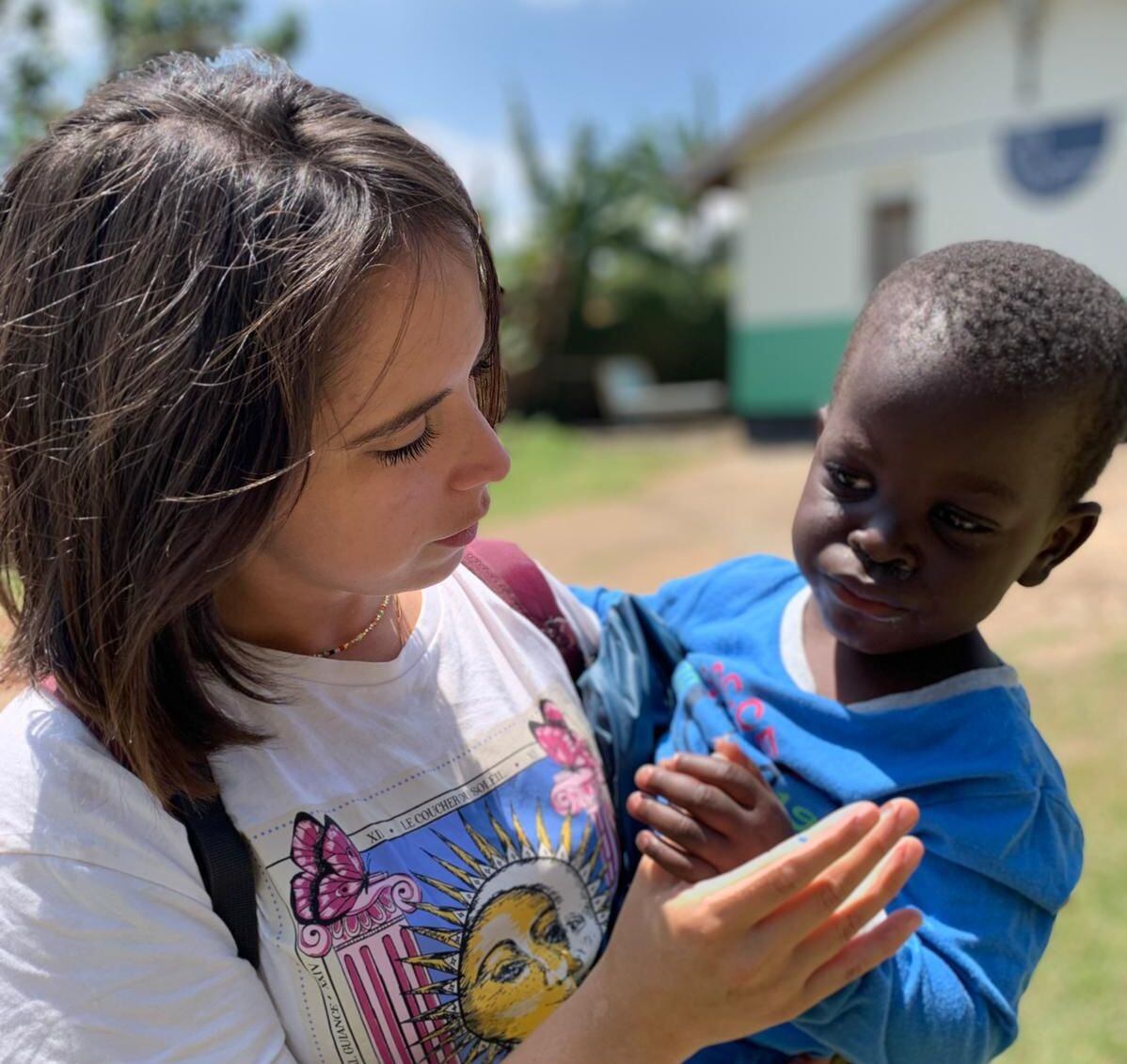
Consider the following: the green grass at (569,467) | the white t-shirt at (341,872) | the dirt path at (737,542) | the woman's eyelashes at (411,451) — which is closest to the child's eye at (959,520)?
the white t-shirt at (341,872)

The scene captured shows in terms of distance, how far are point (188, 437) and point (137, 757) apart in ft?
1.09

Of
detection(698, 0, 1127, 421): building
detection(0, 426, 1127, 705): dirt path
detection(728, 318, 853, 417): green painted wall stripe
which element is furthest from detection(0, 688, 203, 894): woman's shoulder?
detection(728, 318, 853, 417): green painted wall stripe

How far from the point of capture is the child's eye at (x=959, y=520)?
4.90ft

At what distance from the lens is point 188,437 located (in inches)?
44.6

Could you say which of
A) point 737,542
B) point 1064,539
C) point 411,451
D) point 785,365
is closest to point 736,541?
point 737,542

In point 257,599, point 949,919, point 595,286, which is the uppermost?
point 257,599

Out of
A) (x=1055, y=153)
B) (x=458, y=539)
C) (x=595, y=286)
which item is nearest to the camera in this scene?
(x=458, y=539)

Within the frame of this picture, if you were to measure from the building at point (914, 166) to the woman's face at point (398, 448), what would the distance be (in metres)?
11.8

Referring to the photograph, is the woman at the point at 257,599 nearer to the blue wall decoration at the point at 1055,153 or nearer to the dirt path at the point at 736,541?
the dirt path at the point at 736,541

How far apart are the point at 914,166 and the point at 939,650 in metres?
13.5

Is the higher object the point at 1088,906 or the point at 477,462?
the point at 477,462

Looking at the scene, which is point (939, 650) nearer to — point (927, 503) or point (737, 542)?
point (927, 503)

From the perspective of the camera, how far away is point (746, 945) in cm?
113

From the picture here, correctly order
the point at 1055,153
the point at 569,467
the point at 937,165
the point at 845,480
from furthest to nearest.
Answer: the point at 569,467 < the point at 937,165 < the point at 1055,153 < the point at 845,480
